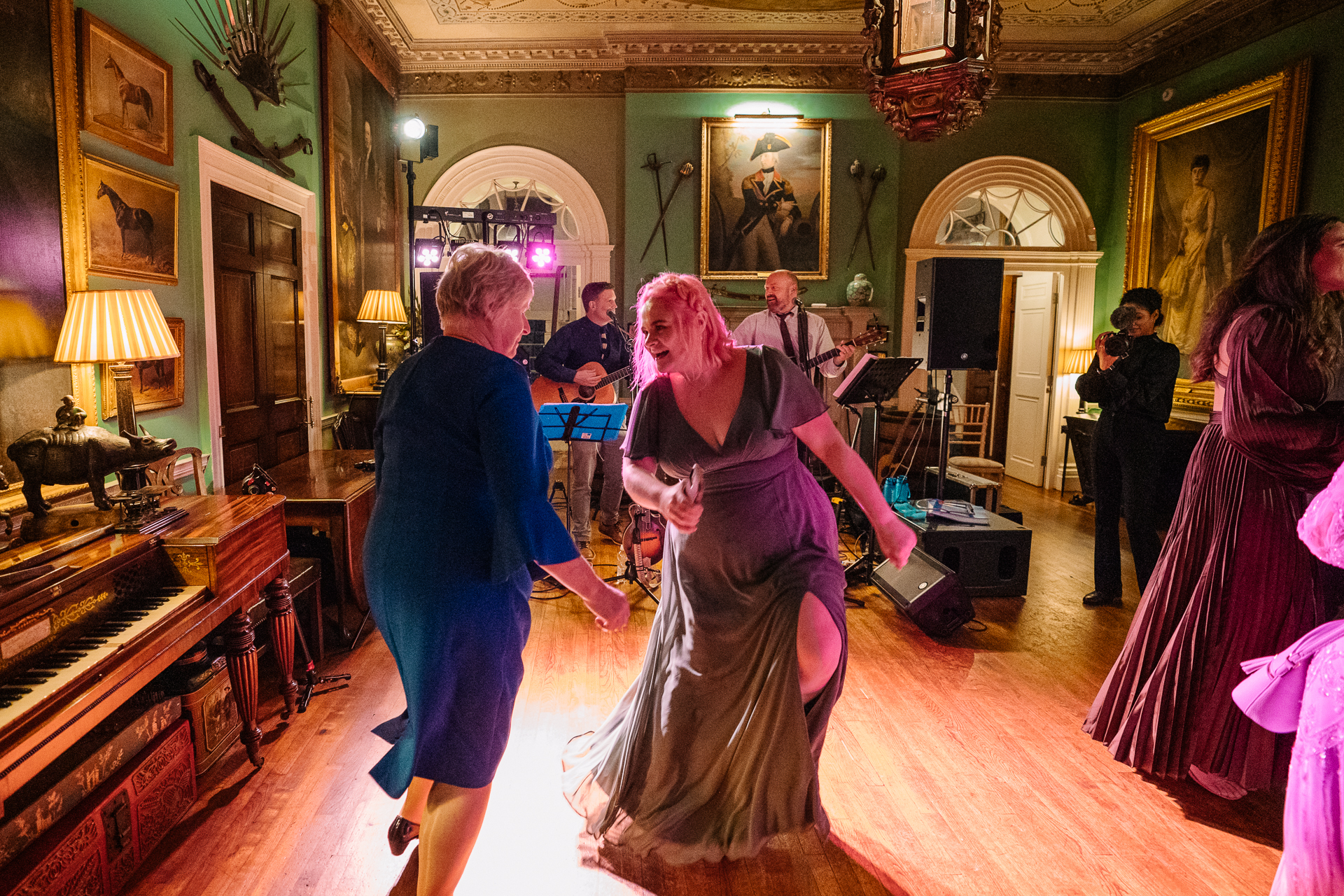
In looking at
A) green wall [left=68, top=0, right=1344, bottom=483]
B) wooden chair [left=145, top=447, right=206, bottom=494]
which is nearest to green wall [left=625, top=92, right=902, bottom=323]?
green wall [left=68, top=0, right=1344, bottom=483]

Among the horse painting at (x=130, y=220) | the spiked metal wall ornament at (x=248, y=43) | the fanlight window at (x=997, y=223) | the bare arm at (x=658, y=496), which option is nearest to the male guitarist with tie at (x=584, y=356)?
the spiked metal wall ornament at (x=248, y=43)

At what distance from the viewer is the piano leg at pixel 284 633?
2.87 m

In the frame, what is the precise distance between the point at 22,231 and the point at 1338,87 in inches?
298

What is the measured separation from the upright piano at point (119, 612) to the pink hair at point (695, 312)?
1.46 metres

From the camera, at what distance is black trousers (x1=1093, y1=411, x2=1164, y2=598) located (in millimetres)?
4176

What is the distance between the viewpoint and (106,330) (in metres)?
2.49

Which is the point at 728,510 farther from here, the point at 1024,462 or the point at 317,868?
the point at 1024,462

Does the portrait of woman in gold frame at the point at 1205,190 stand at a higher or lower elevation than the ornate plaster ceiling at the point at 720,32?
lower

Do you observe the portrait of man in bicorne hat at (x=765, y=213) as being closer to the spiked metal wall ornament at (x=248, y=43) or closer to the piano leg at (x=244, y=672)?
the spiked metal wall ornament at (x=248, y=43)

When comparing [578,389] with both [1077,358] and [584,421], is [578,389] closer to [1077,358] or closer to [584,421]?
[584,421]

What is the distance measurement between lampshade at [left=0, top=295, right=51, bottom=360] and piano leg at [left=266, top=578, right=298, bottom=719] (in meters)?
1.07

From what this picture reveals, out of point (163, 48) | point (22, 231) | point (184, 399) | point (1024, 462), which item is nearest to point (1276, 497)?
point (22, 231)

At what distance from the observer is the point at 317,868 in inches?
86.8

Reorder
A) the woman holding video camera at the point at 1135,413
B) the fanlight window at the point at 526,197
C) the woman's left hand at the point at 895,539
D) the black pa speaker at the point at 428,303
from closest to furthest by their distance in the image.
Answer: the woman's left hand at the point at 895,539 < the woman holding video camera at the point at 1135,413 < the black pa speaker at the point at 428,303 < the fanlight window at the point at 526,197
